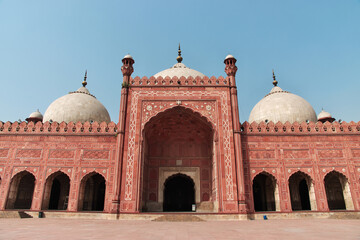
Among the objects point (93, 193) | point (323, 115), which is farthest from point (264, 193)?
point (93, 193)

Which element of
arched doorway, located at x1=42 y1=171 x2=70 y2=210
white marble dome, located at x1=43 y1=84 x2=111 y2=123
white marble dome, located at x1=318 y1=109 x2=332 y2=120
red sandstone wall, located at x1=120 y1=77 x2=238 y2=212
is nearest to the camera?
red sandstone wall, located at x1=120 y1=77 x2=238 y2=212

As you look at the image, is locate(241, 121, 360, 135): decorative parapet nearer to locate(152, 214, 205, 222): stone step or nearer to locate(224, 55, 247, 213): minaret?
locate(224, 55, 247, 213): minaret

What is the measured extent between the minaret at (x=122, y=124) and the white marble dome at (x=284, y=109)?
9.71 m

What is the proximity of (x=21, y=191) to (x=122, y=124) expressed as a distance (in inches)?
259

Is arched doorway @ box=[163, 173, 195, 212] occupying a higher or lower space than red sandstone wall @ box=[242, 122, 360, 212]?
lower

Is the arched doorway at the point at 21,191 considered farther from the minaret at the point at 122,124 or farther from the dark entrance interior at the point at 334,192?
the dark entrance interior at the point at 334,192

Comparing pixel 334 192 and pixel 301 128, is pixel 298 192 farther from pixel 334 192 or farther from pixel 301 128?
pixel 301 128

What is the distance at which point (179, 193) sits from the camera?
14.1 metres

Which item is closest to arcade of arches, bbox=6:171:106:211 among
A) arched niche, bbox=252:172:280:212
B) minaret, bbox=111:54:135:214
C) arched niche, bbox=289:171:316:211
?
minaret, bbox=111:54:135:214

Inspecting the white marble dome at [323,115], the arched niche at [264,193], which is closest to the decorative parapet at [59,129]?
the arched niche at [264,193]

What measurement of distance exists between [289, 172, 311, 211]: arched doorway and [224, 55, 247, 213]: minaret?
3.94 m

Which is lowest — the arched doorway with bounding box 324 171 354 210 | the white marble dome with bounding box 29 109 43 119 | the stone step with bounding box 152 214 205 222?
the stone step with bounding box 152 214 205 222

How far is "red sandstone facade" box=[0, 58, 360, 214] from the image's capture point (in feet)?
36.5

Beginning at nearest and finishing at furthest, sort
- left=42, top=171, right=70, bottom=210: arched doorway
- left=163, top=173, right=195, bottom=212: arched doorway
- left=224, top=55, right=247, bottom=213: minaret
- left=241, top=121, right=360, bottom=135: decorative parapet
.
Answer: left=224, top=55, right=247, bottom=213: minaret < left=241, top=121, right=360, bottom=135: decorative parapet < left=42, top=171, right=70, bottom=210: arched doorway < left=163, top=173, right=195, bottom=212: arched doorway
